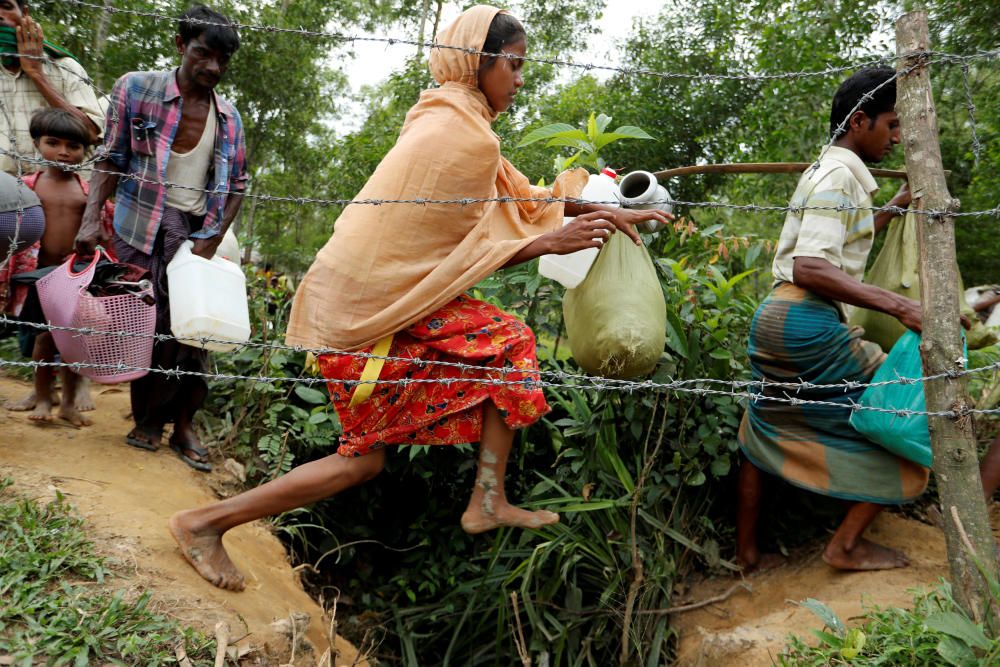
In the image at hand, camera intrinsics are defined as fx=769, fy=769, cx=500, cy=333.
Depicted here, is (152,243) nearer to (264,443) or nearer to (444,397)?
(264,443)

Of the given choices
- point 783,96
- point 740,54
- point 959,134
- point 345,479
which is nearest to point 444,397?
point 345,479

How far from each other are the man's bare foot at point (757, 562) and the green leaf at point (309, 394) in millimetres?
1920

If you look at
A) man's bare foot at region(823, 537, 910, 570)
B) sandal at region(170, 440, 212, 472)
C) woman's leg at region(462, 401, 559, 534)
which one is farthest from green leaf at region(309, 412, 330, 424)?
man's bare foot at region(823, 537, 910, 570)

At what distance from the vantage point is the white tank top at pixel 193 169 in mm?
3006

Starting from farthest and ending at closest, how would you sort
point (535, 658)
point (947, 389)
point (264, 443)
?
point (264, 443) < point (535, 658) < point (947, 389)

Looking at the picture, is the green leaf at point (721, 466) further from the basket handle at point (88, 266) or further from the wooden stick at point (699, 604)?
the basket handle at point (88, 266)

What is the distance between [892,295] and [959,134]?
5286 mm

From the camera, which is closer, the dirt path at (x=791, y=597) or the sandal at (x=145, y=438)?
the dirt path at (x=791, y=597)

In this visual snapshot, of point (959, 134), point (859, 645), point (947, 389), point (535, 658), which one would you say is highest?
point (959, 134)

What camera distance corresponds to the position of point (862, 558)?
8.71 feet

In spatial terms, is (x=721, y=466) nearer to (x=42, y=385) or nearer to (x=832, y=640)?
(x=832, y=640)

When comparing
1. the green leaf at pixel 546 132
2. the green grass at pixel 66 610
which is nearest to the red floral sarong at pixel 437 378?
the green grass at pixel 66 610

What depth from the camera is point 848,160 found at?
8.19ft

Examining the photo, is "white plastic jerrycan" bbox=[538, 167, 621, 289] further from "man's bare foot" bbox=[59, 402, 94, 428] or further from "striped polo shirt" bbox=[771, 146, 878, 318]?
"man's bare foot" bbox=[59, 402, 94, 428]
